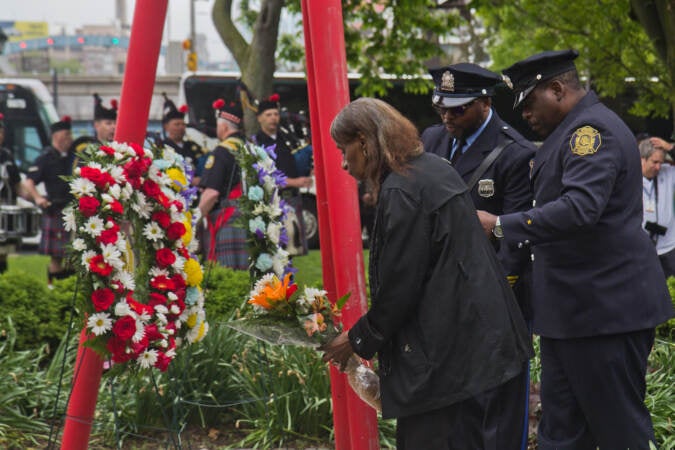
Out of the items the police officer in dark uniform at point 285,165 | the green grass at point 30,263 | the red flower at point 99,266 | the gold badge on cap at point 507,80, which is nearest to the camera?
the gold badge on cap at point 507,80

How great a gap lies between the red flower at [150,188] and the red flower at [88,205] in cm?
40

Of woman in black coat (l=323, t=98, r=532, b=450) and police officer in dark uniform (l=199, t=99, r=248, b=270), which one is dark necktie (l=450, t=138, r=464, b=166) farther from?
police officer in dark uniform (l=199, t=99, r=248, b=270)

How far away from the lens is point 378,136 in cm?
337

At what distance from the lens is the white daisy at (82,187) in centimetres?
443

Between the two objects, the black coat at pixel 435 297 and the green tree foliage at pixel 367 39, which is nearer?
the black coat at pixel 435 297

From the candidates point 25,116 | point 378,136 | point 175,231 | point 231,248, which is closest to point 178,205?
point 175,231

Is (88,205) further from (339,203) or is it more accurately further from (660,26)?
(660,26)

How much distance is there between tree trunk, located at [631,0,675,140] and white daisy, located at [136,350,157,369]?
26.0ft

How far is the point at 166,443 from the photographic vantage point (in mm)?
5488

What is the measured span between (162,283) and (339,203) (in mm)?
1095

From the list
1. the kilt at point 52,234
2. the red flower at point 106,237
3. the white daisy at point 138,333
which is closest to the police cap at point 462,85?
→ the red flower at point 106,237

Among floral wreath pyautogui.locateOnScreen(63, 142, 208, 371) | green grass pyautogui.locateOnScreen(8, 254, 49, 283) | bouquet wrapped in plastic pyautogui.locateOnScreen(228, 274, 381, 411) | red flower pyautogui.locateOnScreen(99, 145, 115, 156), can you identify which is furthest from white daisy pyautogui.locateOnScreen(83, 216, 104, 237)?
green grass pyautogui.locateOnScreen(8, 254, 49, 283)

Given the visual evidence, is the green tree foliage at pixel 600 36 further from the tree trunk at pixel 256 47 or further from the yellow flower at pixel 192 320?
the yellow flower at pixel 192 320

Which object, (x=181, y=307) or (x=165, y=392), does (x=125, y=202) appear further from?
(x=165, y=392)
